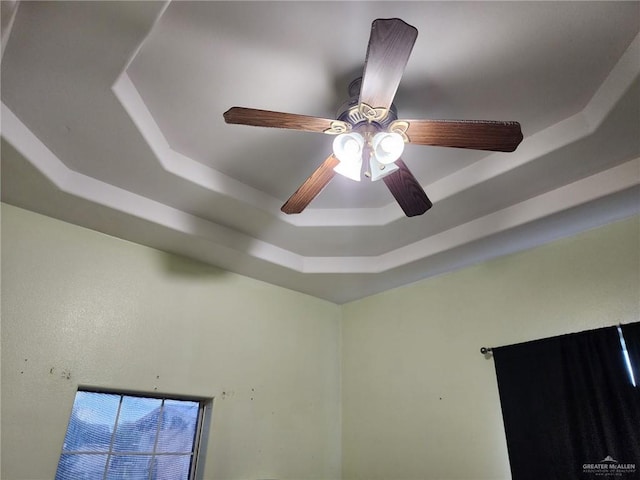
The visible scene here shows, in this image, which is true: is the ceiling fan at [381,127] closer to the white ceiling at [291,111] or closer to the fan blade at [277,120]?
the fan blade at [277,120]

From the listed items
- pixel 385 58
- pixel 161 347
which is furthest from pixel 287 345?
pixel 385 58

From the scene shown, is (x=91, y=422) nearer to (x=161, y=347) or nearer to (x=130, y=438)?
(x=130, y=438)

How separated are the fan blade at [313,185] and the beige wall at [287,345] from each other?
117 cm

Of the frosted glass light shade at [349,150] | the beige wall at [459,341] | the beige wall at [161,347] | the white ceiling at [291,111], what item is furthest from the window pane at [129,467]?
the frosted glass light shade at [349,150]

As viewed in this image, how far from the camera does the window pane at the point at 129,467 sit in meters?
2.19

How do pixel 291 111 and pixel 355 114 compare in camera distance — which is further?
pixel 291 111

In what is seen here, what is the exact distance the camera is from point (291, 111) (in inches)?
73.4

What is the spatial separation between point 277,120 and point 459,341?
1.94 m

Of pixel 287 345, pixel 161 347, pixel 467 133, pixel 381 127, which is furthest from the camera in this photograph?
pixel 287 345

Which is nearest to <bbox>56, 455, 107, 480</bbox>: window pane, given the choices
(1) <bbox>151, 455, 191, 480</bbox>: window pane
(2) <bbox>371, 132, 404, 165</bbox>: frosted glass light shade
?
(1) <bbox>151, 455, 191, 480</bbox>: window pane

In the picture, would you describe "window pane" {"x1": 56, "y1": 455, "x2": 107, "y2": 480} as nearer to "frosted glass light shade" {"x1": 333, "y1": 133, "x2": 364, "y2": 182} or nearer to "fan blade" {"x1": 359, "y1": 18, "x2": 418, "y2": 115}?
"frosted glass light shade" {"x1": 333, "y1": 133, "x2": 364, "y2": 182}

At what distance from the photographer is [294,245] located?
2.82 m

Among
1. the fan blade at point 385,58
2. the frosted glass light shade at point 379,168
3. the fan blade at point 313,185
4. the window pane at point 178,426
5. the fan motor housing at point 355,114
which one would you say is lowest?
the window pane at point 178,426

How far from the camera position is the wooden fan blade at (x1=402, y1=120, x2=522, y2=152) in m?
1.36
